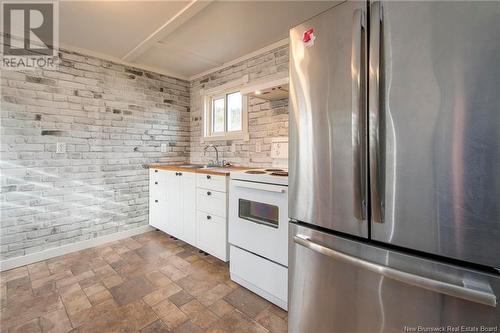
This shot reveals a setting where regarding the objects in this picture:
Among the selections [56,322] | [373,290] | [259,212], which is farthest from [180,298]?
[373,290]

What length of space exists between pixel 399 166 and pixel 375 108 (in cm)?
25

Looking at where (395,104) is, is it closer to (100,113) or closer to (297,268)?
(297,268)

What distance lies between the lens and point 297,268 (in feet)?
4.13

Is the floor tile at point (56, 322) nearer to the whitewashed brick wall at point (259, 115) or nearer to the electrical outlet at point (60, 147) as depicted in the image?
the electrical outlet at point (60, 147)

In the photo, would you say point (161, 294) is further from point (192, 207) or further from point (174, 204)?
point (174, 204)

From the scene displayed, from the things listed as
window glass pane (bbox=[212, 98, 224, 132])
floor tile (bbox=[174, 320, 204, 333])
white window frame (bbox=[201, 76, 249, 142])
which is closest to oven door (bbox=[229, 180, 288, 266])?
floor tile (bbox=[174, 320, 204, 333])

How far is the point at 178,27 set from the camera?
2.25 m

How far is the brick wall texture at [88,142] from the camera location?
7.62ft

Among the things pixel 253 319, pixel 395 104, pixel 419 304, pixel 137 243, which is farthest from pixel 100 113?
pixel 419 304

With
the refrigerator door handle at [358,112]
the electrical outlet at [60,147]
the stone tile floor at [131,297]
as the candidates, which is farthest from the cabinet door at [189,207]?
the refrigerator door handle at [358,112]

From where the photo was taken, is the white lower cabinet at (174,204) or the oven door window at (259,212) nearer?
the oven door window at (259,212)

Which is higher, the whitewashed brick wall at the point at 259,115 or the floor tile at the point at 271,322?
the whitewashed brick wall at the point at 259,115

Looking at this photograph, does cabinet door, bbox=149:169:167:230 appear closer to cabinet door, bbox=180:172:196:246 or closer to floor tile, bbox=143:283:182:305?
cabinet door, bbox=180:172:196:246

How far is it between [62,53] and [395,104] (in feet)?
10.7
